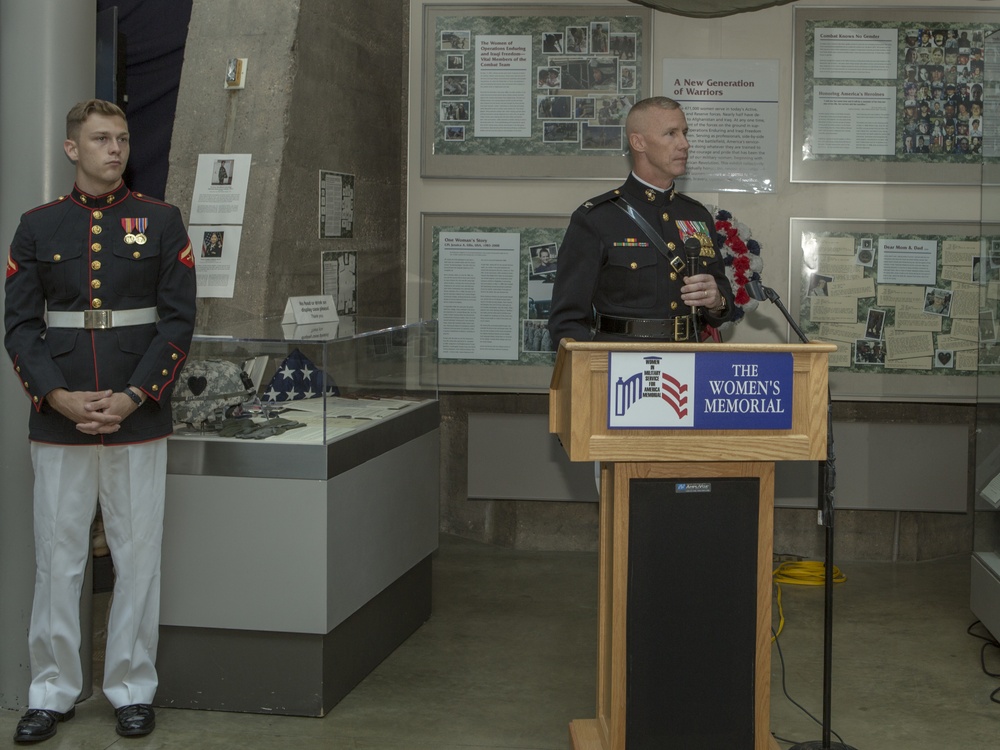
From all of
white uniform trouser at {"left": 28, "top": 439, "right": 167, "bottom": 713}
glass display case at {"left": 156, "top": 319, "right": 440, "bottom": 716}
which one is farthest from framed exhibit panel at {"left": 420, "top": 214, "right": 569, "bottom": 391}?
white uniform trouser at {"left": 28, "top": 439, "right": 167, "bottom": 713}

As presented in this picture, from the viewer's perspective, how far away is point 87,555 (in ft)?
Answer: 11.9

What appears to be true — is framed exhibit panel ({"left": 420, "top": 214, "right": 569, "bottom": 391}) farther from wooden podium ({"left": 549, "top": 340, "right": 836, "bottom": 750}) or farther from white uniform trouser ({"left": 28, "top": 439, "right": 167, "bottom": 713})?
wooden podium ({"left": 549, "top": 340, "right": 836, "bottom": 750})

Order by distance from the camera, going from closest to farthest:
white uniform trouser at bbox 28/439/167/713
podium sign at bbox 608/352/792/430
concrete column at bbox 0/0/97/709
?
podium sign at bbox 608/352/792/430 < white uniform trouser at bbox 28/439/167/713 < concrete column at bbox 0/0/97/709

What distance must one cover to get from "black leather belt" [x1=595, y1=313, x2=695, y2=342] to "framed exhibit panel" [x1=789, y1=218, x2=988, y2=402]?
6.66ft

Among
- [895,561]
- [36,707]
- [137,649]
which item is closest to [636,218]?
[137,649]

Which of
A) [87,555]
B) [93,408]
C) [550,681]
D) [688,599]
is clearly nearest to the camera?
[688,599]

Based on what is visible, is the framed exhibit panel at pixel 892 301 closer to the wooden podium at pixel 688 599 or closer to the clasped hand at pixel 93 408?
the wooden podium at pixel 688 599

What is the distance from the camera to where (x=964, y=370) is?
5676 mm

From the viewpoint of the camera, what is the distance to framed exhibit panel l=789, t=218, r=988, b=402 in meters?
5.67

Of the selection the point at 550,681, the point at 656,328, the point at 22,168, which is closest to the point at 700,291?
the point at 656,328

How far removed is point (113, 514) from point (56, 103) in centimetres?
125

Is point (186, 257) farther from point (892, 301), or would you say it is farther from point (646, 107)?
point (892, 301)

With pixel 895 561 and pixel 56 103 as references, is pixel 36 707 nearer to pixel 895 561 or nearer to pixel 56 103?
pixel 56 103

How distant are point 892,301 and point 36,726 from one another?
4046 mm
